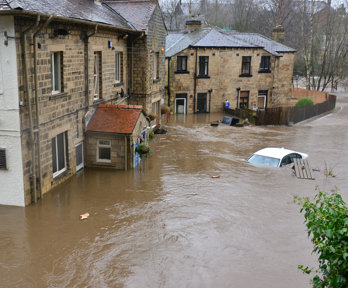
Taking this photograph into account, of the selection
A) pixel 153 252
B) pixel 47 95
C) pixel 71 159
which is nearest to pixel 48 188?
pixel 71 159

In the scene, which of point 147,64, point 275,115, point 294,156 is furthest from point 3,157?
point 275,115

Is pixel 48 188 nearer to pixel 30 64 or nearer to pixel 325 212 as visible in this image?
pixel 30 64

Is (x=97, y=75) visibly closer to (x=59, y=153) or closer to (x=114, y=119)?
(x=114, y=119)

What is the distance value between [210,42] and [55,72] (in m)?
21.6

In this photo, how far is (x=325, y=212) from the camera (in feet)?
16.6

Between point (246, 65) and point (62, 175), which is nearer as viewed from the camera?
point (62, 175)

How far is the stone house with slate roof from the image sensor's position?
11.8 meters

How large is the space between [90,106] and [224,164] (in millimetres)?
6683

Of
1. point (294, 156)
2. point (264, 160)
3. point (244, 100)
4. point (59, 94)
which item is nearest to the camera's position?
point (59, 94)

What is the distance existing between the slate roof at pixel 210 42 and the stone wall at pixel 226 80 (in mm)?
453

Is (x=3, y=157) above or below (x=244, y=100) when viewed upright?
above

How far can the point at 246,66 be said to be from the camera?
116 feet

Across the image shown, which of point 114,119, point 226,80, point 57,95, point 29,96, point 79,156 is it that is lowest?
point 79,156

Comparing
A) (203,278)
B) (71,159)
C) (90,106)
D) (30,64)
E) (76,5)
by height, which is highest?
(76,5)
